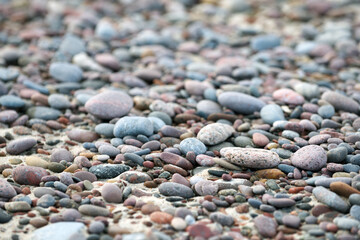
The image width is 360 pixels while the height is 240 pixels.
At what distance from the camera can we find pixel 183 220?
2.80m

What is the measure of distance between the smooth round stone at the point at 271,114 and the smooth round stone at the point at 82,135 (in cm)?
159

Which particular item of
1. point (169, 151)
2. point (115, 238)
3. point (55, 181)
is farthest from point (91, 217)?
point (169, 151)

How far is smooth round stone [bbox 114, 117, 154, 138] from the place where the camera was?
12.8 feet

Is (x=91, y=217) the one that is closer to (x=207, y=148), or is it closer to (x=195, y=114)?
(x=207, y=148)

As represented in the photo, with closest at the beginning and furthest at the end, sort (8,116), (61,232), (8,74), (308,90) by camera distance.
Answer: (61,232)
(8,116)
(308,90)
(8,74)

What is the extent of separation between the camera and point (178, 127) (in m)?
4.20

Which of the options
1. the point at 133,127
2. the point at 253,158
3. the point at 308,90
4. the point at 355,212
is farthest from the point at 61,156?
the point at 308,90

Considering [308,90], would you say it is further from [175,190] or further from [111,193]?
[111,193]

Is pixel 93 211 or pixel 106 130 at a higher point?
pixel 106 130

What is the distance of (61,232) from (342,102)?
3.09 meters

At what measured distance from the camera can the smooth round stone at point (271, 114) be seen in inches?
167

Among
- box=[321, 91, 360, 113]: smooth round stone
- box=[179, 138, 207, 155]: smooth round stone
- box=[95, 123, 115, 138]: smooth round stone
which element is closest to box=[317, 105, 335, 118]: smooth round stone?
box=[321, 91, 360, 113]: smooth round stone

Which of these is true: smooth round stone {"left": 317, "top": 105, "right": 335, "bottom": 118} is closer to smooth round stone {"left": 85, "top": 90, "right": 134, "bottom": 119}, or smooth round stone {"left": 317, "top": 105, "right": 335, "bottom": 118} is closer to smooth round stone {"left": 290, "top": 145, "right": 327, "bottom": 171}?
smooth round stone {"left": 290, "top": 145, "right": 327, "bottom": 171}

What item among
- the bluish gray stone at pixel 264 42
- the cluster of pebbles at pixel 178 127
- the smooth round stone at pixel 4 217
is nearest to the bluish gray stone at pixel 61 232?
the cluster of pebbles at pixel 178 127
